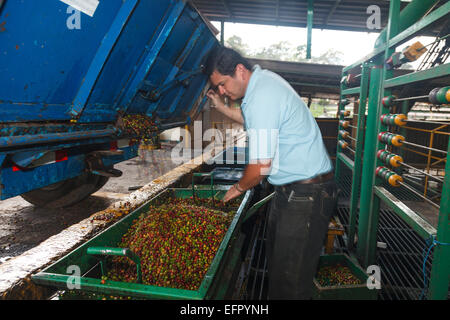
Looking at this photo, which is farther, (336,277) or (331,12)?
(331,12)

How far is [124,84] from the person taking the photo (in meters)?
3.85

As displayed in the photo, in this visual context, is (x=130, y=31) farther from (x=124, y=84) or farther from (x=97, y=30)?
(x=124, y=84)

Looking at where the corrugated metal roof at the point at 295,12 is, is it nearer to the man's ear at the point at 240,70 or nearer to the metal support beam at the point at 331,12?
the metal support beam at the point at 331,12

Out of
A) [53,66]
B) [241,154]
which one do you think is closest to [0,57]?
[53,66]

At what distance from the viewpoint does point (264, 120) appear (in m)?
1.89

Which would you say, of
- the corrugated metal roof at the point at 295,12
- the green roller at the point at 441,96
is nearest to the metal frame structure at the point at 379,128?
the green roller at the point at 441,96

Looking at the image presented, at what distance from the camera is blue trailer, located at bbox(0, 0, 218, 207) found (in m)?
2.39

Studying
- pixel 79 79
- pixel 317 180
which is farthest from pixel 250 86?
pixel 79 79

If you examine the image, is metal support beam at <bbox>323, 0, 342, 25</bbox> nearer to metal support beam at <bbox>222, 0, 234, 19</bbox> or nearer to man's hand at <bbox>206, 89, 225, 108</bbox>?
metal support beam at <bbox>222, 0, 234, 19</bbox>

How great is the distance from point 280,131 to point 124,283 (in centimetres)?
149

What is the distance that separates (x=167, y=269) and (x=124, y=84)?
277cm

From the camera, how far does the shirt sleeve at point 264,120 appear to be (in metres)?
1.87

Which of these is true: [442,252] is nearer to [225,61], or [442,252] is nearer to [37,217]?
[225,61]
